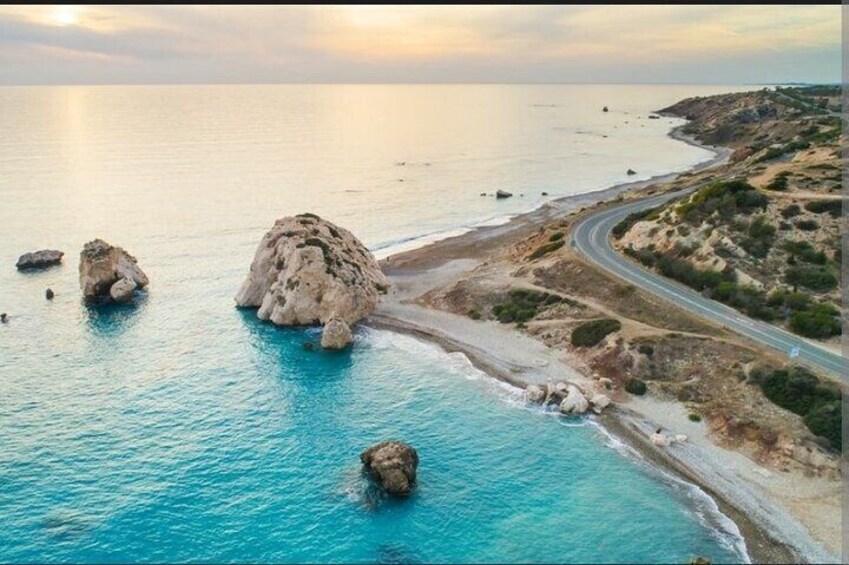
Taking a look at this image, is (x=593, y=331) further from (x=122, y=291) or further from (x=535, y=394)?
(x=122, y=291)

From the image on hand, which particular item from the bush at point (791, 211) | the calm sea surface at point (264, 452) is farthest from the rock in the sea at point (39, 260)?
the bush at point (791, 211)

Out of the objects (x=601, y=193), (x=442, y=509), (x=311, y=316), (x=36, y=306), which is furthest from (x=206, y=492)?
(x=601, y=193)

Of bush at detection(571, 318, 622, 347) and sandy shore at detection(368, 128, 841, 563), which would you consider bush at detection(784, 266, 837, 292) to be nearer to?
bush at detection(571, 318, 622, 347)

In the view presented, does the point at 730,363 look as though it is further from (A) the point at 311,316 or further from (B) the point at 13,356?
(B) the point at 13,356

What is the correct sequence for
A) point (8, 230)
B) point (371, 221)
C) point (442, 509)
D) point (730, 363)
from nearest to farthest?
point (442, 509) → point (730, 363) → point (8, 230) → point (371, 221)

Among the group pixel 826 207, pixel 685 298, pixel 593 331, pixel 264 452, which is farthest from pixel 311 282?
pixel 826 207

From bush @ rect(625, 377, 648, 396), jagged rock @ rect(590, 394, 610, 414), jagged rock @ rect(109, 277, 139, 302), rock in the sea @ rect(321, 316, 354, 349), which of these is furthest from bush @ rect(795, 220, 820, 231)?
jagged rock @ rect(109, 277, 139, 302)
